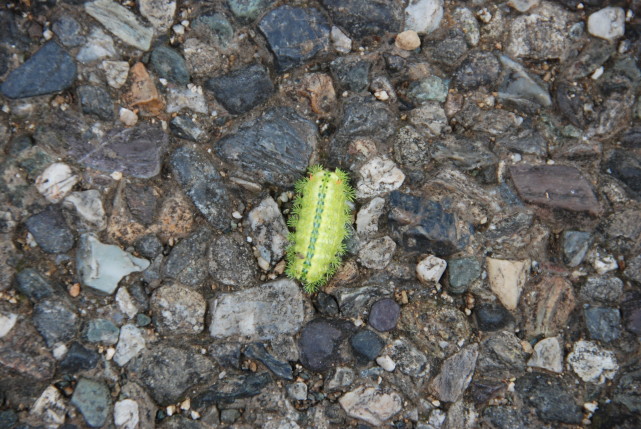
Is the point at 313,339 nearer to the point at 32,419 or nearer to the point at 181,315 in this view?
the point at 181,315

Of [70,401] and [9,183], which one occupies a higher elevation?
[9,183]

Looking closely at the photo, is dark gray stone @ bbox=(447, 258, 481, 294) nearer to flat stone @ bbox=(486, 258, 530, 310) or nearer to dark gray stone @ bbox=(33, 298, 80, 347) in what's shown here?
flat stone @ bbox=(486, 258, 530, 310)

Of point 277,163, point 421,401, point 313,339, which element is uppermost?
point 277,163

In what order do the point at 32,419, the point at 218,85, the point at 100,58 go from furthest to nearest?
the point at 218,85 → the point at 100,58 → the point at 32,419

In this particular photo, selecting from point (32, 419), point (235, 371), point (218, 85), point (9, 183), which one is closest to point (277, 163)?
point (218, 85)

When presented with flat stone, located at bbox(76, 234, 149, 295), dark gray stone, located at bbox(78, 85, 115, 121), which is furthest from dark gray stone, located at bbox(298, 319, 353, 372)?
dark gray stone, located at bbox(78, 85, 115, 121)
